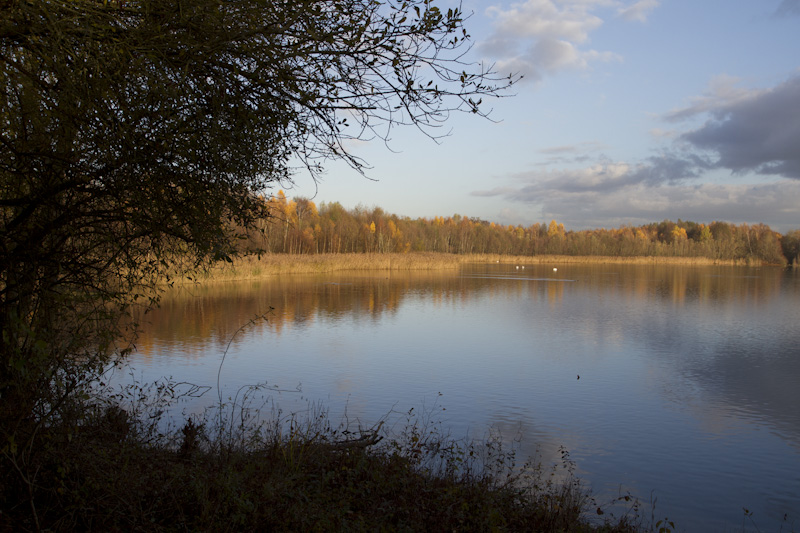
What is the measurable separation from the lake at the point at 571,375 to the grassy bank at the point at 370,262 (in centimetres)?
612

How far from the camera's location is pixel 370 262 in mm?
48625

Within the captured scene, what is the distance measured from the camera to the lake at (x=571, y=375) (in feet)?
23.9

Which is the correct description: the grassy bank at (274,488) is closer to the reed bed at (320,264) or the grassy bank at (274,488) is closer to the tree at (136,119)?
the tree at (136,119)

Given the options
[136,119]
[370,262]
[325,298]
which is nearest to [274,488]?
[136,119]

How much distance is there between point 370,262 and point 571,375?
121 ft

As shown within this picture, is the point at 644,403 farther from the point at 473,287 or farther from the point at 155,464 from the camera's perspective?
the point at 473,287

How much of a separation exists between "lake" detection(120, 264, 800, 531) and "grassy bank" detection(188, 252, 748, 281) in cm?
612

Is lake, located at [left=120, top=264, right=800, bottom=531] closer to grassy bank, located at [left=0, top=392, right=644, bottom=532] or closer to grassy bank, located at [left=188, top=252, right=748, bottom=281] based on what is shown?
grassy bank, located at [left=0, top=392, right=644, bottom=532]

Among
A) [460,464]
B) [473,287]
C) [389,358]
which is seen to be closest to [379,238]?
[473,287]

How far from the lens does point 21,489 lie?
3.92 metres

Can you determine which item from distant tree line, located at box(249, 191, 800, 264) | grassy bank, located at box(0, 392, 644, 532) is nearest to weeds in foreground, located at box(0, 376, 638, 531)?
grassy bank, located at box(0, 392, 644, 532)

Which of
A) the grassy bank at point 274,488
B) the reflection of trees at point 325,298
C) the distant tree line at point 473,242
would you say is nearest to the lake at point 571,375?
the reflection of trees at point 325,298

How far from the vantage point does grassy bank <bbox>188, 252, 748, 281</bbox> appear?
108 feet

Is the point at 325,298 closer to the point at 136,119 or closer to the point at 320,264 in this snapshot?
the point at 320,264
